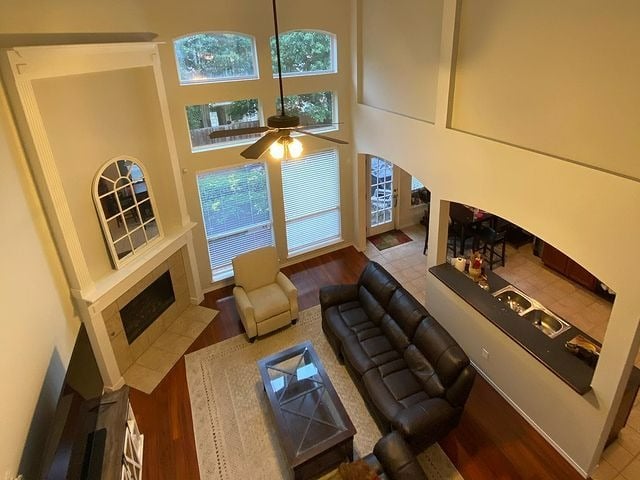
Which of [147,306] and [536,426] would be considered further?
[147,306]

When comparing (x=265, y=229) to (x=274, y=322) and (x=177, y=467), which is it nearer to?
(x=274, y=322)

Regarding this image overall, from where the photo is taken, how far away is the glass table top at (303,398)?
404cm

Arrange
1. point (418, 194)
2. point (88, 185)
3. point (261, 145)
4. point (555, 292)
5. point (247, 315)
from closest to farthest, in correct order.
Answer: point (261, 145) < point (88, 185) < point (247, 315) < point (555, 292) < point (418, 194)

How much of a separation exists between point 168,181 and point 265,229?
200 cm

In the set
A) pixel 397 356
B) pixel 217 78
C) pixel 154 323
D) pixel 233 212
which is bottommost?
pixel 154 323

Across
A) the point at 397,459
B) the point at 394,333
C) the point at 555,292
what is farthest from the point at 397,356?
the point at 555,292

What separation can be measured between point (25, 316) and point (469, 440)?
14.8 feet

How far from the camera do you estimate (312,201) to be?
24.6 ft

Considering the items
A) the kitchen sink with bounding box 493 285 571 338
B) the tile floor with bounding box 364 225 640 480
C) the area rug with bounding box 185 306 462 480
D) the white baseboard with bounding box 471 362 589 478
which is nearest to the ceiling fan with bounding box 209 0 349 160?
the area rug with bounding box 185 306 462 480

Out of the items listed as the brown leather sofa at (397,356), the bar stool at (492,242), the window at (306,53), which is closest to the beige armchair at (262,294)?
the brown leather sofa at (397,356)

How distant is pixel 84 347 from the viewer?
4.57m

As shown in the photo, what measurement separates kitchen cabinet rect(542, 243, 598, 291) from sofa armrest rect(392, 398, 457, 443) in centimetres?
366

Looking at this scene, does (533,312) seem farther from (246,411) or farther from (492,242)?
(246,411)

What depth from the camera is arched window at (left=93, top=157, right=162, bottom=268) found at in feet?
15.8
